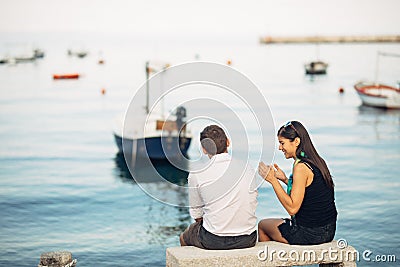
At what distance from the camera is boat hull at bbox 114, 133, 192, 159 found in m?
23.8

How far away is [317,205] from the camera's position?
618 centimetres

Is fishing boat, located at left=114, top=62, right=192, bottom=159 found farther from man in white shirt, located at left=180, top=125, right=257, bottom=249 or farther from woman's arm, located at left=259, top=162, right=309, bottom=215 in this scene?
woman's arm, located at left=259, top=162, right=309, bottom=215

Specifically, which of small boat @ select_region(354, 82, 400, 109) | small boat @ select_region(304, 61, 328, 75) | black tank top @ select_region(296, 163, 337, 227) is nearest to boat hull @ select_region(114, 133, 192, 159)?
black tank top @ select_region(296, 163, 337, 227)

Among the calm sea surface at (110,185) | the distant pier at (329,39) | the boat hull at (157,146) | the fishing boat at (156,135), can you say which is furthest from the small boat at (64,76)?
the distant pier at (329,39)

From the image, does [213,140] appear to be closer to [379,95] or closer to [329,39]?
[379,95]

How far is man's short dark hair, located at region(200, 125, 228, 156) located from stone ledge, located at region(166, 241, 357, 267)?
2.95ft

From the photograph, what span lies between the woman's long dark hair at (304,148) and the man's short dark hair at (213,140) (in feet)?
1.86

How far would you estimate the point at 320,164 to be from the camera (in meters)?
6.11

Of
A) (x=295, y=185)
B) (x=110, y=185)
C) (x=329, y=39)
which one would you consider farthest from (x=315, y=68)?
(x=329, y=39)

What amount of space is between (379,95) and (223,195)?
41.1 metres

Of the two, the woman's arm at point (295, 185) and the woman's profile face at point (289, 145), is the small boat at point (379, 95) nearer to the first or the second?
the woman's profile face at point (289, 145)

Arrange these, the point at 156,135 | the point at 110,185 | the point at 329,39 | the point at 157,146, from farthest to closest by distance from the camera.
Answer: the point at 329,39
the point at 157,146
the point at 156,135
the point at 110,185

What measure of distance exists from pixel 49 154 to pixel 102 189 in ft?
26.9

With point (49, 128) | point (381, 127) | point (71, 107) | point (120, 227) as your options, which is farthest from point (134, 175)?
point (71, 107)
